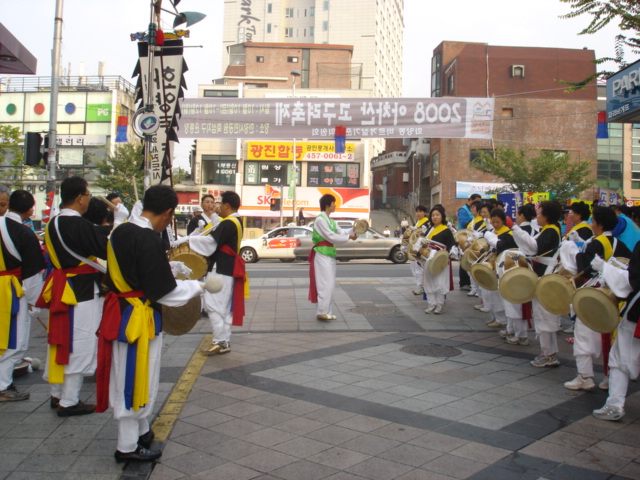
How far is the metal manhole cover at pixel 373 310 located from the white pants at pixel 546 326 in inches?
142

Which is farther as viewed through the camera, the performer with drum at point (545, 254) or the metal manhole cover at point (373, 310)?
the metal manhole cover at point (373, 310)

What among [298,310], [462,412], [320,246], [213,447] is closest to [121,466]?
[213,447]

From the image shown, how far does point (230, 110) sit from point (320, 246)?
8.77 metres

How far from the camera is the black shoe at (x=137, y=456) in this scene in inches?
147

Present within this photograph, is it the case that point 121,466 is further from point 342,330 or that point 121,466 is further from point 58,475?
point 342,330

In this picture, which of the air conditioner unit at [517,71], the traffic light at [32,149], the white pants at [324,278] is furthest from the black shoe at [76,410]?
the air conditioner unit at [517,71]

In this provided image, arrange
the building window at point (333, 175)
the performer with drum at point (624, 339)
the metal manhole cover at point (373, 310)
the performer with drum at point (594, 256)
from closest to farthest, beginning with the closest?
the performer with drum at point (624, 339) < the performer with drum at point (594, 256) < the metal manhole cover at point (373, 310) < the building window at point (333, 175)

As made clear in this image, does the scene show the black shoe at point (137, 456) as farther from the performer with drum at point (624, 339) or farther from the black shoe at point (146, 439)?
the performer with drum at point (624, 339)

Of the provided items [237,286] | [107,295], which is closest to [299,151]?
[237,286]

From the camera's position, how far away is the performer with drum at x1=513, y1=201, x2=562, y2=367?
6172 millimetres

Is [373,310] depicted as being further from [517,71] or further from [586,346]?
[517,71]

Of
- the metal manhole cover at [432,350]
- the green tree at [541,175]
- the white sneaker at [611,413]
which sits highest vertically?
the green tree at [541,175]

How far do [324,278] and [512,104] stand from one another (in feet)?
106

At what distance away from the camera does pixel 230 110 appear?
16375 mm
